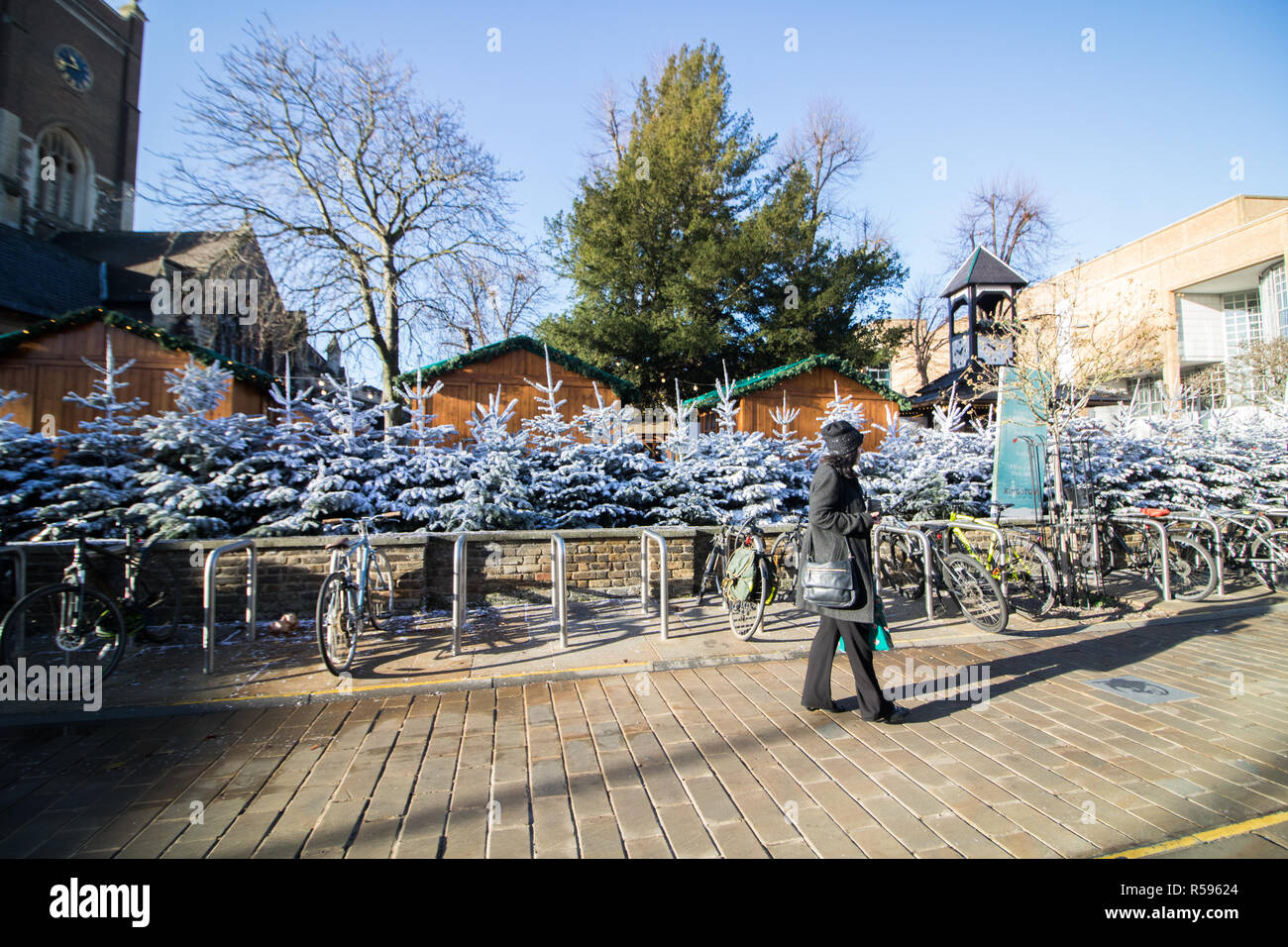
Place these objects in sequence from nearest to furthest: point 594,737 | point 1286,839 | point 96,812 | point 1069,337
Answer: point 1286,839, point 96,812, point 594,737, point 1069,337

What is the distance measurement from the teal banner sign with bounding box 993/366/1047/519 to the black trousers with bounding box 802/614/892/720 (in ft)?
23.2

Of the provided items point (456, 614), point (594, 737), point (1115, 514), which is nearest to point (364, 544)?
point (456, 614)

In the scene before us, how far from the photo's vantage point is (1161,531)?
26.0ft

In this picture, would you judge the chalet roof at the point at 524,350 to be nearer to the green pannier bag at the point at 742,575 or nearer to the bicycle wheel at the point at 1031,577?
the green pannier bag at the point at 742,575

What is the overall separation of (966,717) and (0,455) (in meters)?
10.5

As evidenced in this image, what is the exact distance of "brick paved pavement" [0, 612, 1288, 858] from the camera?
2799 mm

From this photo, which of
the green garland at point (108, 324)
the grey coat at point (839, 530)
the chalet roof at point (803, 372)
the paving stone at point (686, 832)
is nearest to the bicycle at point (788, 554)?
the grey coat at point (839, 530)

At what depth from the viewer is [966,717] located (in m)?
4.24

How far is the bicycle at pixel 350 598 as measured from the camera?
5.08 metres

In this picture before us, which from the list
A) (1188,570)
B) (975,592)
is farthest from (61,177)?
(1188,570)

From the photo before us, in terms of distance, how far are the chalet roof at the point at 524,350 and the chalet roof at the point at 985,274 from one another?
10321 mm

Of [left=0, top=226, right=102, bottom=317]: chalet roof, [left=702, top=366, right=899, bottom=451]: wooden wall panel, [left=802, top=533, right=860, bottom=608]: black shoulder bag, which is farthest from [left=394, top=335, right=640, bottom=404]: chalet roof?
[left=0, top=226, right=102, bottom=317]: chalet roof

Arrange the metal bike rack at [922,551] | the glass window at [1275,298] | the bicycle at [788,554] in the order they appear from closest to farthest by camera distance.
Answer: the metal bike rack at [922,551], the bicycle at [788,554], the glass window at [1275,298]
